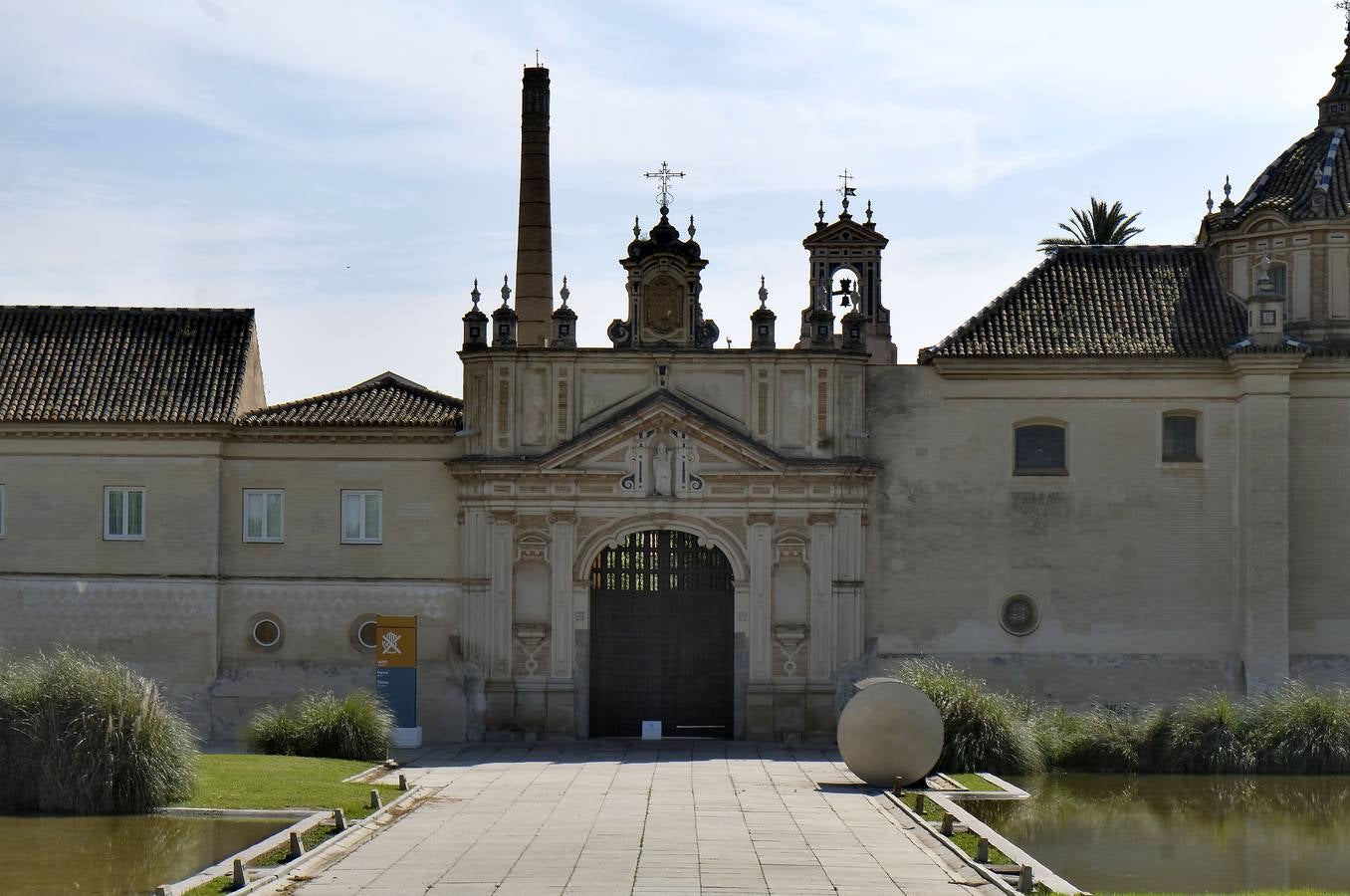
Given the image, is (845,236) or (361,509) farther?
(845,236)

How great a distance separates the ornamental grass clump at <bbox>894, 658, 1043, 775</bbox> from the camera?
3125 centimetres

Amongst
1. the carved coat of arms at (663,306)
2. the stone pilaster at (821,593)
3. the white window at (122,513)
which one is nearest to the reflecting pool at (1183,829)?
the stone pilaster at (821,593)

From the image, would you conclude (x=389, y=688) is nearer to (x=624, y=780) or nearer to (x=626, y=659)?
(x=626, y=659)

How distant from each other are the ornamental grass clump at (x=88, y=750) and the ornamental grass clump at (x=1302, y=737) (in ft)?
57.0

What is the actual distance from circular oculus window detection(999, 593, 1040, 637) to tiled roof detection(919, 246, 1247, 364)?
474cm

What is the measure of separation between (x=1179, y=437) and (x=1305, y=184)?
6012 millimetres

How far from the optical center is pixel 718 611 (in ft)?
121

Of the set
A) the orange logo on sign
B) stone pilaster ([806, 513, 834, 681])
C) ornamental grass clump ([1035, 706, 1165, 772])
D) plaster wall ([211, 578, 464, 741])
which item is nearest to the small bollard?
the orange logo on sign

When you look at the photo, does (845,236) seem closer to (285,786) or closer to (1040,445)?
(1040,445)

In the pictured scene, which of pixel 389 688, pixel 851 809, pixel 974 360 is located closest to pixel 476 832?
pixel 851 809

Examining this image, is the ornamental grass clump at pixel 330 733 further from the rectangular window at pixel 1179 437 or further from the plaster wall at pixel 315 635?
the rectangular window at pixel 1179 437

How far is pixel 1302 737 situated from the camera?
31781mm

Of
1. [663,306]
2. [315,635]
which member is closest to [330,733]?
[315,635]

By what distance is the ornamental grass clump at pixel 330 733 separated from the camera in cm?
3167
